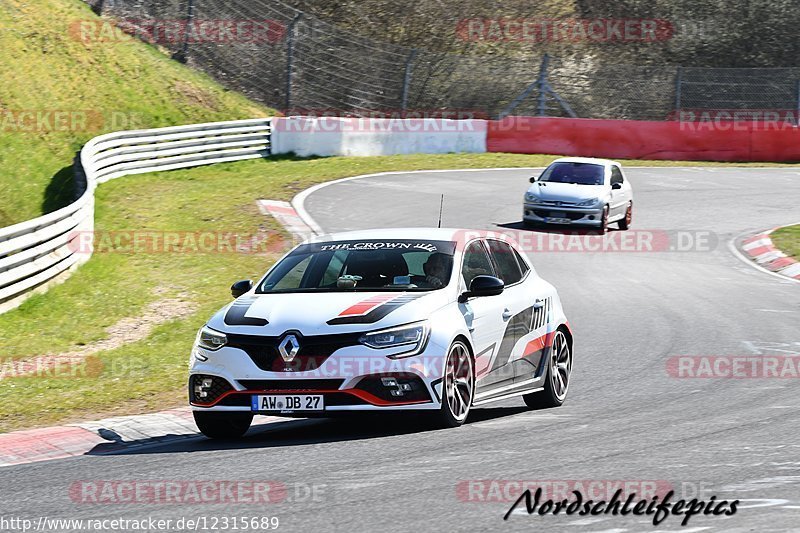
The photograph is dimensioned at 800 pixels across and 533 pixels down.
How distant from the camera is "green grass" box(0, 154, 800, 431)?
11.8m

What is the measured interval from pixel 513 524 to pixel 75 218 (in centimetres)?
1401

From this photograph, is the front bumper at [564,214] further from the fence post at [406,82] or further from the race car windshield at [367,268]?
the fence post at [406,82]

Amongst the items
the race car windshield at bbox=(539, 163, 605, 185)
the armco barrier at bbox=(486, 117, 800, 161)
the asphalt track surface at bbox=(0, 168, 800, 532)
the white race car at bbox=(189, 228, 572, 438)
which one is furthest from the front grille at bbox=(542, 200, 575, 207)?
the white race car at bbox=(189, 228, 572, 438)

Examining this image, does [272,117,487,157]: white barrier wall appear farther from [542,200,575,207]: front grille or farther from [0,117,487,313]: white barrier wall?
[542,200,575,207]: front grille

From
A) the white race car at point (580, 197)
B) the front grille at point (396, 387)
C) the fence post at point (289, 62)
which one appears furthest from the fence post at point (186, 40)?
the front grille at point (396, 387)

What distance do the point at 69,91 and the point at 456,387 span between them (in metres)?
28.1

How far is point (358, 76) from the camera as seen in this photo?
43.2 meters

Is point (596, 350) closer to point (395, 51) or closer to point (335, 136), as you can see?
point (335, 136)

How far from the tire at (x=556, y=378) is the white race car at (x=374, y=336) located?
0.17ft

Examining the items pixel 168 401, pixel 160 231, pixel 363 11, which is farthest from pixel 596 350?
pixel 363 11

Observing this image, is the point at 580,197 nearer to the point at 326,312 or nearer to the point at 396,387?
the point at 326,312

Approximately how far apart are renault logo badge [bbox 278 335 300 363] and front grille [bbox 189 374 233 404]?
0.47 meters

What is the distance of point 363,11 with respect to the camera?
163ft

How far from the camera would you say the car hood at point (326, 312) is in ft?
29.3
